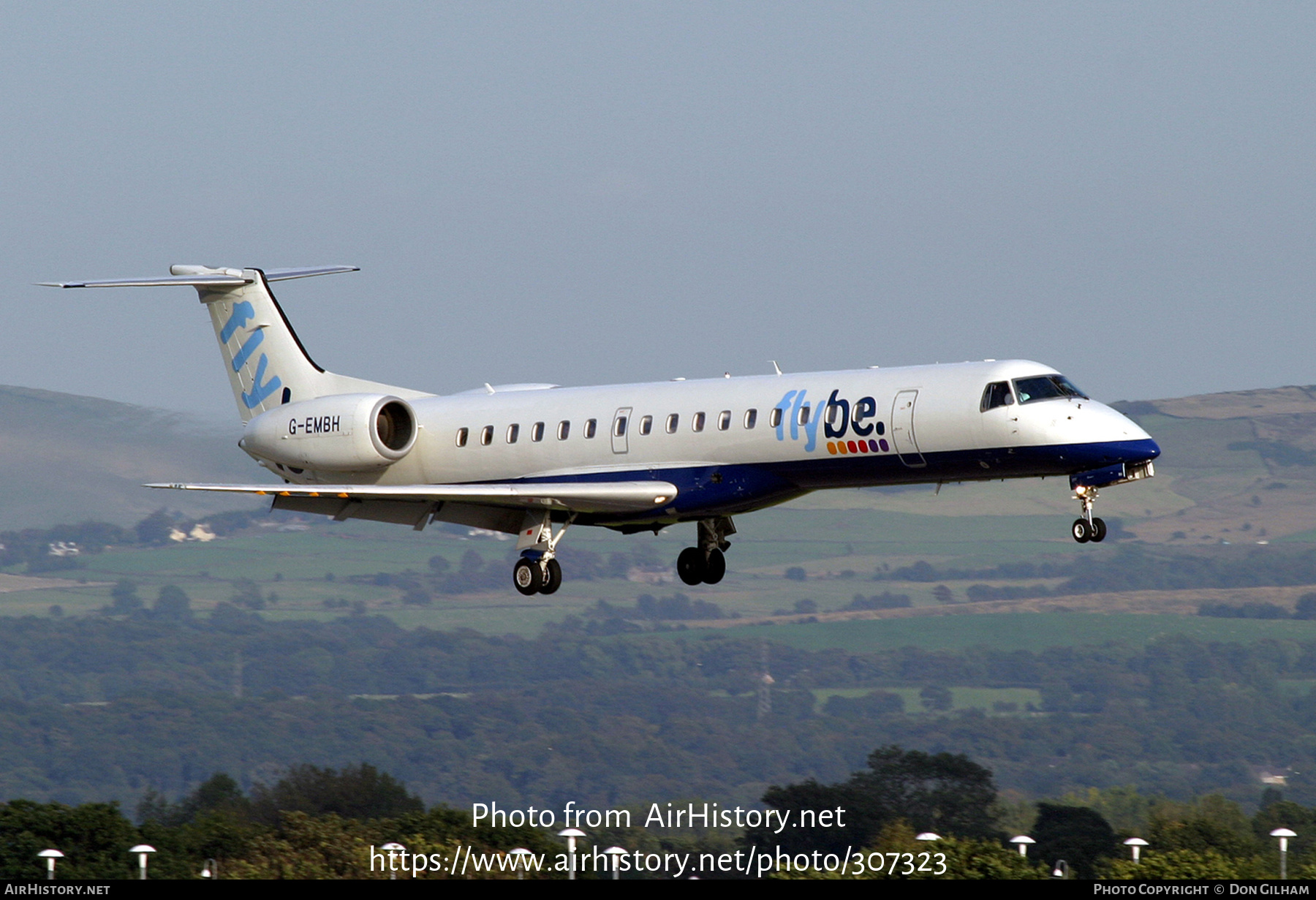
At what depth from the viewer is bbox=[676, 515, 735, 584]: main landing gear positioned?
124 ft

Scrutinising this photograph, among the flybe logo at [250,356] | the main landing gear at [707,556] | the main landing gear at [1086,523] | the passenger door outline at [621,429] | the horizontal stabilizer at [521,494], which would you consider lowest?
the main landing gear at [1086,523]

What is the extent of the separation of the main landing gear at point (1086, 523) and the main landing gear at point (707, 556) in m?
8.86

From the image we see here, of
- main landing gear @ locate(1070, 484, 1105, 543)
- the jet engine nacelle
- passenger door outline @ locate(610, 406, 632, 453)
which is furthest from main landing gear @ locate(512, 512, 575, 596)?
main landing gear @ locate(1070, 484, 1105, 543)

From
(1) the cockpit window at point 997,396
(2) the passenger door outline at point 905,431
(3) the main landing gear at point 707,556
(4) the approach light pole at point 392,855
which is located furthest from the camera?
(4) the approach light pole at point 392,855

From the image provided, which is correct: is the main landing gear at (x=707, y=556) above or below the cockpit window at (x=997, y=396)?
below

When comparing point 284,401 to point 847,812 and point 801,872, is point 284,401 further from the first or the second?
point 847,812

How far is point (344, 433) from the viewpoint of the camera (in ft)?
125

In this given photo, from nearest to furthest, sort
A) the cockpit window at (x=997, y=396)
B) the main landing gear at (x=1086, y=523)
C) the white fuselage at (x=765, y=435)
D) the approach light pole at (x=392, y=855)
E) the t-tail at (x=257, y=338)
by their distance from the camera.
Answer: the main landing gear at (x=1086, y=523)
the white fuselage at (x=765, y=435)
the cockpit window at (x=997, y=396)
the t-tail at (x=257, y=338)
the approach light pole at (x=392, y=855)

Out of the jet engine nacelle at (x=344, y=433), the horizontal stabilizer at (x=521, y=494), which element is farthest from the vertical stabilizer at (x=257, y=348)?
the horizontal stabilizer at (x=521, y=494)

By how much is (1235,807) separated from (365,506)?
112 meters

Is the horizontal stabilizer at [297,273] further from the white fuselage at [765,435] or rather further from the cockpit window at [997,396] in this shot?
the cockpit window at [997,396]

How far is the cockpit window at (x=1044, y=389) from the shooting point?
31.2 metres

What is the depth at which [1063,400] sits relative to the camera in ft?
102
